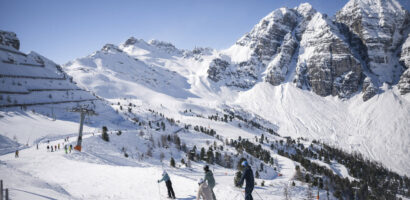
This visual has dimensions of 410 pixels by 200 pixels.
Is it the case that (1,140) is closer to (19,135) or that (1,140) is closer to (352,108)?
Result: (19,135)

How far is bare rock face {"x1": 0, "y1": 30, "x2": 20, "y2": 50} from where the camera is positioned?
104 m

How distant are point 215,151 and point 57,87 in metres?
73.4

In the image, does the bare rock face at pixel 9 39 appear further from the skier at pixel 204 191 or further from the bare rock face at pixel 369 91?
the bare rock face at pixel 369 91

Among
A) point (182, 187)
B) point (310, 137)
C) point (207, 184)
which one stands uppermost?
point (207, 184)

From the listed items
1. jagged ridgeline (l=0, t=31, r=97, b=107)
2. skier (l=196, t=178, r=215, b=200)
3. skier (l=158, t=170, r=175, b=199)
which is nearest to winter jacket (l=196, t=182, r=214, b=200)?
Result: skier (l=196, t=178, r=215, b=200)

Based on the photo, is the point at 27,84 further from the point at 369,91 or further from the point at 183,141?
the point at 369,91

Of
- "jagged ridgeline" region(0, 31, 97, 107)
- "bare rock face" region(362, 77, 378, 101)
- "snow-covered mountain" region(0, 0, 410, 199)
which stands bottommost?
"snow-covered mountain" region(0, 0, 410, 199)

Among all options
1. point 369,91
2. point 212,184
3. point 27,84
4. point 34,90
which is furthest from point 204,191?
point 369,91

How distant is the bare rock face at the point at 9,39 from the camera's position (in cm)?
10396

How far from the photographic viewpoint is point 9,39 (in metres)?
110

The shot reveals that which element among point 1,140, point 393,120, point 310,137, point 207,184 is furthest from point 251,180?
point 393,120

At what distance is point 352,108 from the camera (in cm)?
19512

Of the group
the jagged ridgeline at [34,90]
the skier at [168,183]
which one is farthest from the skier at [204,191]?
the jagged ridgeline at [34,90]

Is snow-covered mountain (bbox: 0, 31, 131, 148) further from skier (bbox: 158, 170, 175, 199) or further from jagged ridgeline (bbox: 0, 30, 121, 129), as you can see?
skier (bbox: 158, 170, 175, 199)
